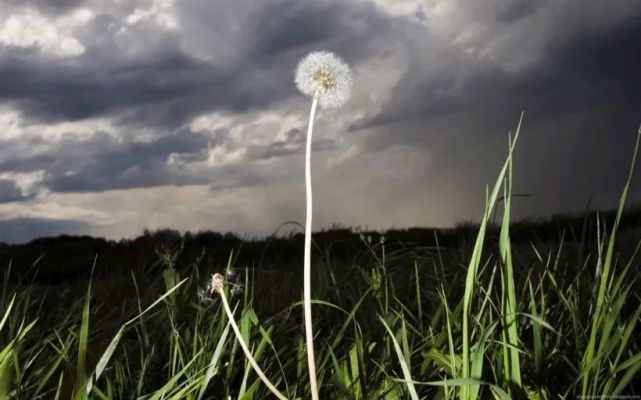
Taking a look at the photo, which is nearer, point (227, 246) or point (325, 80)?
point (325, 80)

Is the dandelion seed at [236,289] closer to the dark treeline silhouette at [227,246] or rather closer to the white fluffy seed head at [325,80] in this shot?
the white fluffy seed head at [325,80]

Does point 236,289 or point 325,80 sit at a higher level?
point 325,80

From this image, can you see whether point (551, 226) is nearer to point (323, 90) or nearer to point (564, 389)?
point (564, 389)

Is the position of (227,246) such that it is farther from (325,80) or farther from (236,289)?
(325,80)

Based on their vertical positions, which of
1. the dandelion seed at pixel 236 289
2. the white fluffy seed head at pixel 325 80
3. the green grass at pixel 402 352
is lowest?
the green grass at pixel 402 352

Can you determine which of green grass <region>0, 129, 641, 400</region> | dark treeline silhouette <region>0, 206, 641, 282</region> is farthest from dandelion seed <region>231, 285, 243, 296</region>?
dark treeline silhouette <region>0, 206, 641, 282</region>

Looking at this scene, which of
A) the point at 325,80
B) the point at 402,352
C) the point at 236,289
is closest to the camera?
the point at 325,80

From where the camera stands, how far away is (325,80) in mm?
1245

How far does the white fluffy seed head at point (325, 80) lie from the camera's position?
1.23m

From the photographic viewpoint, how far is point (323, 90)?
1.23 m

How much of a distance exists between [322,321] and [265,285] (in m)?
1.20

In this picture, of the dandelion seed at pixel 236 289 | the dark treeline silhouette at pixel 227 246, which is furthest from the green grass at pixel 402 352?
the dark treeline silhouette at pixel 227 246

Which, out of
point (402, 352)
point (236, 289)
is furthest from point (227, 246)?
point (402, 352)

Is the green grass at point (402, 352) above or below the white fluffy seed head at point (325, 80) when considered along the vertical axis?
below
